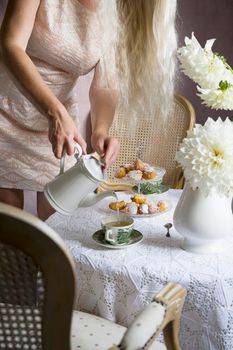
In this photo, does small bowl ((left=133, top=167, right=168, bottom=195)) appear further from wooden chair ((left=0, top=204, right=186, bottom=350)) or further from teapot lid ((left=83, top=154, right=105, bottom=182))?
wooden chair ((left=0, top=204, right=186, bottom=350))

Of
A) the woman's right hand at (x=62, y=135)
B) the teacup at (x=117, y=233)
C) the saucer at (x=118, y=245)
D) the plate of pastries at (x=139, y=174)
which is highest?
the woman's right hand at (x=62, y=135)

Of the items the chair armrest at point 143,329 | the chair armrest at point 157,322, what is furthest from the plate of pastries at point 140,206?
the chair armrest at point 143,329

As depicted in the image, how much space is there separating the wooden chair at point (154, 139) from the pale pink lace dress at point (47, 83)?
648 millimetres

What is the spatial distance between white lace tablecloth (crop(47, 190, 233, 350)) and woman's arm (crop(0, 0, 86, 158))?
271 millimetres

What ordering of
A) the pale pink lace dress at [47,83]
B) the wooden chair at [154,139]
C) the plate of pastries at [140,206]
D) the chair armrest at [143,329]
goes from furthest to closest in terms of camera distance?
the wooden chair at [154,139] → the pale pink lace dress at [47,83] → the plate of pastries at [140,206] → the chair armrest at [143,329]

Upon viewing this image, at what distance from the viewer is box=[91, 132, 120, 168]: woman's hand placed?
1.38 m

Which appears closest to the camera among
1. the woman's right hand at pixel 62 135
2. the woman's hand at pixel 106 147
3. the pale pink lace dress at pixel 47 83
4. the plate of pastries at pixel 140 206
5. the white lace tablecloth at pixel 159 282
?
the white lace tablecloth at pixel 159 282

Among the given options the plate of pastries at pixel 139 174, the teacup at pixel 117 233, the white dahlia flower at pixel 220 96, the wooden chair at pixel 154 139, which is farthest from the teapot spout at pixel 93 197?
the wooden chair at pixel 154 139

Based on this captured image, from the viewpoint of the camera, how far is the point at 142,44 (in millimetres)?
1511

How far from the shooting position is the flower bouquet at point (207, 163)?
1137 mm

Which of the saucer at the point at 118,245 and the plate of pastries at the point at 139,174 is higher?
the saucer at the point at 118,245

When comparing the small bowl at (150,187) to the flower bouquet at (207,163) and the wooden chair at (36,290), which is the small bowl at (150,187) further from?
the wooden chair at (36,290)

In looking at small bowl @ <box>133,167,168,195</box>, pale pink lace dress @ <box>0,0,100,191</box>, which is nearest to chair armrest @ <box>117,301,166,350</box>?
small bowl @ <box>133,167,168,195</box>

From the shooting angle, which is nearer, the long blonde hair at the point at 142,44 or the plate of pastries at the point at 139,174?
the long blonde hair at the point at 142,44
